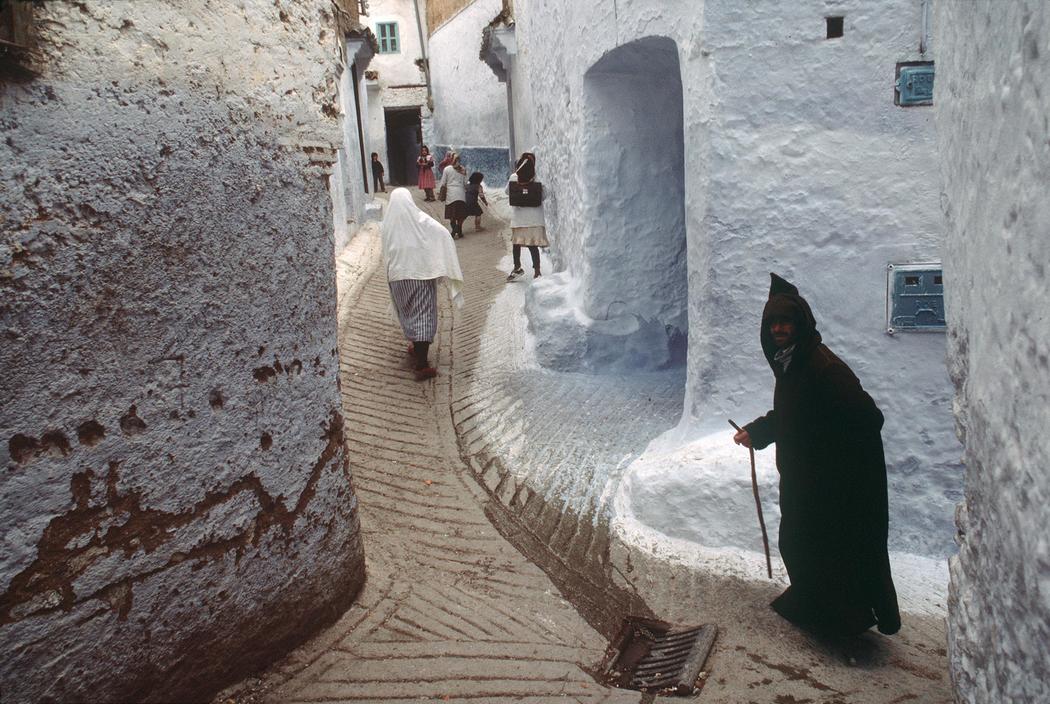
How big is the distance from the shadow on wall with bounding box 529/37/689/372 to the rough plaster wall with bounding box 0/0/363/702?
344 cm

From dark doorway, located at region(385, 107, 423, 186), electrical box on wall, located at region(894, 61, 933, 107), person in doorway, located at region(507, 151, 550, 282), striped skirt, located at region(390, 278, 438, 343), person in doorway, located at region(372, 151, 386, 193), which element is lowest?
striped skirt, located at region(390, 278, 438, 343)

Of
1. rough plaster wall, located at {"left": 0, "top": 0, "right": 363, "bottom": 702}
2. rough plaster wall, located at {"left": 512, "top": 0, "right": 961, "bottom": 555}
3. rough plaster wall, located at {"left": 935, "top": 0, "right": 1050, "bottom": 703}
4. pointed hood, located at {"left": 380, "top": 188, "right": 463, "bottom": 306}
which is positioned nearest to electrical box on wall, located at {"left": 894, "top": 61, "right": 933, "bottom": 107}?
rough plaster wall, located at {"left": 512, "top": 0, "right": 961, "bottom": 555}

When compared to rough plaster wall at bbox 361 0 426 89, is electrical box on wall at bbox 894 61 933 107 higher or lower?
lower

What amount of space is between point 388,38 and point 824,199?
22.3 m

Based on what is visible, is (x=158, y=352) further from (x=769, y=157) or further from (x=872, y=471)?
(x=769, y=157)

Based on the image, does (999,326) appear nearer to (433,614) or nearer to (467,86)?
(433,614)

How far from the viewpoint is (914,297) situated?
3893 millimetres

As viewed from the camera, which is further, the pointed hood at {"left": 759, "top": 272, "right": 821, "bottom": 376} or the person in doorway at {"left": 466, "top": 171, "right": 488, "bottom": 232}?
the person in doorway at {"left": 466, "top": 171, "right": 488, "bottom": 232}

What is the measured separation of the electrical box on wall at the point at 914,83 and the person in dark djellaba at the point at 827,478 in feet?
3.89

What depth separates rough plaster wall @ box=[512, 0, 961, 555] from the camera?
3836mm

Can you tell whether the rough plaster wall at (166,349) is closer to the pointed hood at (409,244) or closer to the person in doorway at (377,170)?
the pointed hood at (409,244)

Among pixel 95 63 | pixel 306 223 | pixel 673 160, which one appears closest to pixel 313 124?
pixel 306 223

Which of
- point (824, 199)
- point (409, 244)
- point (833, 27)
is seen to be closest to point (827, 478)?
point (824, 199)

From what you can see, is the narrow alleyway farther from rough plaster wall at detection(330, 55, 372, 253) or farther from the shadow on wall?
rough plaster wall at detection(330, 55, 372, 253)
